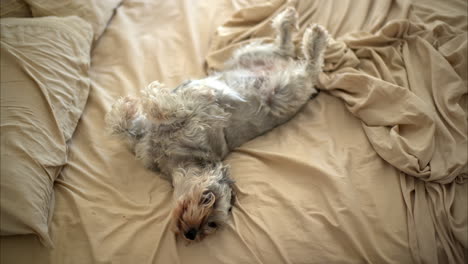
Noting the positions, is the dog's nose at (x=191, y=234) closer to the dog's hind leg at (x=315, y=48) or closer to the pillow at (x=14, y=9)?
the dog's hind leg at (x=315, y=48)

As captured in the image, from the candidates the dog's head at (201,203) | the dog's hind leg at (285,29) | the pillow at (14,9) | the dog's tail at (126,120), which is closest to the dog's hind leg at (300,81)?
the dog's hind leg at (285,29)

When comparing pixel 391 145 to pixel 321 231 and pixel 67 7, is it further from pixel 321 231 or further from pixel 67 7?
pixel 67 7

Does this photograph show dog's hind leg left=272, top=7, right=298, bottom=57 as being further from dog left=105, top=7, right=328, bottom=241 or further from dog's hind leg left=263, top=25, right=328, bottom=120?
dog's hind leg left=263, top=25, right=328, bottom=120

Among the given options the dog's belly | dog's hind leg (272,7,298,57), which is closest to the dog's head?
the dog's belly

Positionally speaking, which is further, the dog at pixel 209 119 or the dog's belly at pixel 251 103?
the dog's belly at pixel 251 103

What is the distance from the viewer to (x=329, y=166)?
1.77 m

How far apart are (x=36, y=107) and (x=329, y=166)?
1.65 meters

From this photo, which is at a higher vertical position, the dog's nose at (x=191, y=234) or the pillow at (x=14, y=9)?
the pillow at (x=14, y=9)

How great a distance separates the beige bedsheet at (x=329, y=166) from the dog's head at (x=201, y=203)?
0.07 m

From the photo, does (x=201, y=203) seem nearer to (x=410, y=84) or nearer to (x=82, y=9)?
(x=410, y=84)

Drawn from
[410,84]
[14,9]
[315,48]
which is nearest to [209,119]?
[315,48]

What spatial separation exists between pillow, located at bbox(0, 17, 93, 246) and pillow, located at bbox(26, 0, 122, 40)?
139mm

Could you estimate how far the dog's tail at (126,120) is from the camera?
1.89 m

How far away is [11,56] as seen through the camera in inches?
69.3
